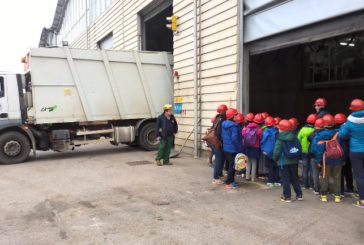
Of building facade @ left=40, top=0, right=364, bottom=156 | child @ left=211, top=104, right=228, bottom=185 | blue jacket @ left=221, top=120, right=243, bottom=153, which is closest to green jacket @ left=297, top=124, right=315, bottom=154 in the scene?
blue jacket @ left=221, top=120, right=243, bottom=153

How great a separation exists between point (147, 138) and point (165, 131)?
10.8 feet

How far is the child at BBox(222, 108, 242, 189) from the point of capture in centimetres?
714

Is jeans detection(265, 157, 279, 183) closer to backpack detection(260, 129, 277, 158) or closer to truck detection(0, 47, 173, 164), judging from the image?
backpack detection(260, 129, 277, 158)

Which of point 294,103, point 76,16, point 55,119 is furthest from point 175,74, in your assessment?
point 76,16

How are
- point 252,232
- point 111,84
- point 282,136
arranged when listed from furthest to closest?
point 111,84
point 282,136
point 252,232

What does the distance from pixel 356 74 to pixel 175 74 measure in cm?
735

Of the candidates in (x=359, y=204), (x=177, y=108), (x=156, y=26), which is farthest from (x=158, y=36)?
(x=359, y=204)

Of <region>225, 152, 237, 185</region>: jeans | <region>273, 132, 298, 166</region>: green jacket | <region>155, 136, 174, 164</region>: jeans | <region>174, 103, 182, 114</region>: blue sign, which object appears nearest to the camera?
<region>273, 132, 298, 166</region>: green jacket

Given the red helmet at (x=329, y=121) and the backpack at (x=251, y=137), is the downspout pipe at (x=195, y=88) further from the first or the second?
the red helmet at (x=329, y=121)

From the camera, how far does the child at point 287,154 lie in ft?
20.0

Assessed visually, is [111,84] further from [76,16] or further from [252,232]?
[76,16]

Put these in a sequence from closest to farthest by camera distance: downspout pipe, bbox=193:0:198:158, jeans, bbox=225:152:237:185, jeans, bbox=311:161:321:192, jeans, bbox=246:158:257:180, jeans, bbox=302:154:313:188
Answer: jeans, bbox=311:161:321:192 → jeans, bbox=302:154:313:188 → jeans, bbox=225:152:237:185 → jeans, bbox=246:158:257:180 → downspout pipe, bbox=193:0:198:158

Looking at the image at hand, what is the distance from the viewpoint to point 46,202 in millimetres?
6430

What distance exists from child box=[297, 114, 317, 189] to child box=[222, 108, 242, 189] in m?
1.14
